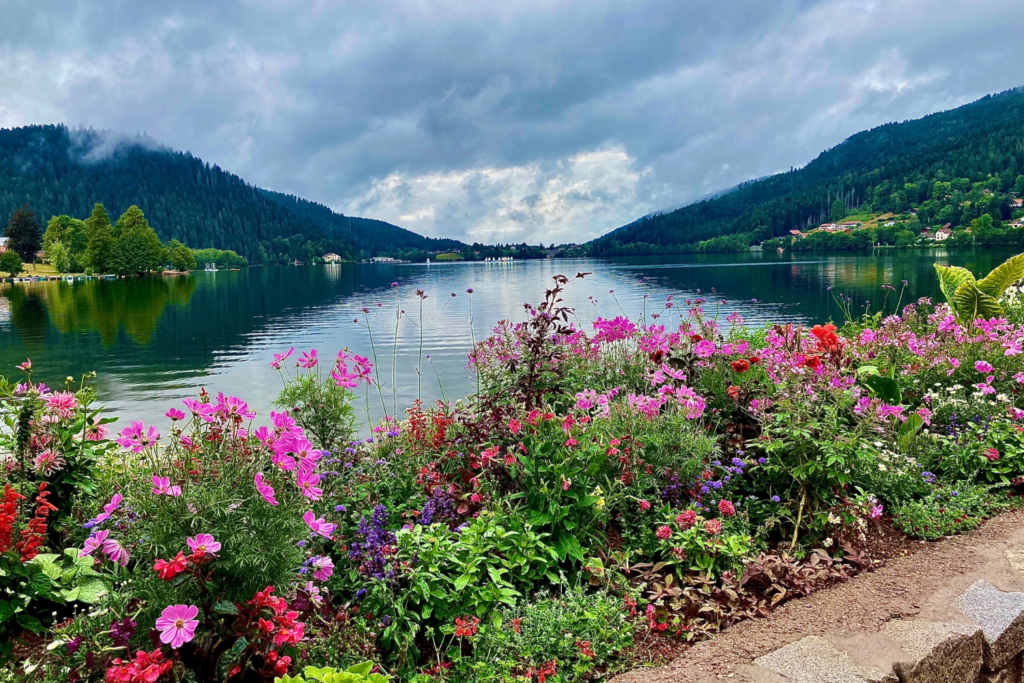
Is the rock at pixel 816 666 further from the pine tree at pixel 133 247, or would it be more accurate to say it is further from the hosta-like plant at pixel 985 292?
the pine tree at pixel 133 247

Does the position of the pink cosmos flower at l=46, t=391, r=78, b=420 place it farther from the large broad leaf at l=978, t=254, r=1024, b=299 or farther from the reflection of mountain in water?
the reflection of mountain in water

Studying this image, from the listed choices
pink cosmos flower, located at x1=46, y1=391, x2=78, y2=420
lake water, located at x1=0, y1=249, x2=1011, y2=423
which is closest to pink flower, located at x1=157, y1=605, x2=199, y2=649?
pink cosmos flower, located at x1=46, y1=391, x2=78, y2=420

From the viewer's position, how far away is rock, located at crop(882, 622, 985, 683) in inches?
95.4

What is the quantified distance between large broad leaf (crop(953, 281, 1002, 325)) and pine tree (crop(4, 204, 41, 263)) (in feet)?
351

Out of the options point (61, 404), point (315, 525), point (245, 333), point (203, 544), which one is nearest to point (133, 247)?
point (245, 333)

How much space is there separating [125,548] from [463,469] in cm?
199

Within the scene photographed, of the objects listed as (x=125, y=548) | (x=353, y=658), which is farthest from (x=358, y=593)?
(x=125, y=548)

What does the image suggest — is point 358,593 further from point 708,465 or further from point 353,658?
point 708,465

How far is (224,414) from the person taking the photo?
2.25 meters

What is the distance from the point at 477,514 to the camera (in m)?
3.30

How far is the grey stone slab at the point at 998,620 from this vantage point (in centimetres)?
270

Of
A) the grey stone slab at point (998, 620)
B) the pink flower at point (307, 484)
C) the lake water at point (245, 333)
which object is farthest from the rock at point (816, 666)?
the lake water at point (245, 333)

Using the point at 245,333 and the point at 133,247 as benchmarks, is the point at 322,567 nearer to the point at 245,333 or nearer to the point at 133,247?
the point at 245,333

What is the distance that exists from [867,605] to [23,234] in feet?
360
